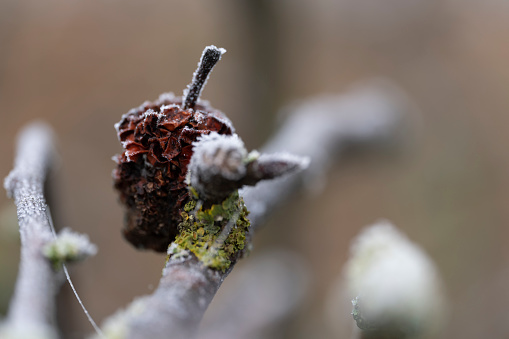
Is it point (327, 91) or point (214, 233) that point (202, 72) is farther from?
point (327, 91)

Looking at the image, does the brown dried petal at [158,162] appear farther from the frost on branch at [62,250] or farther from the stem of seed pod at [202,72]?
the frost on branch at [62,250]

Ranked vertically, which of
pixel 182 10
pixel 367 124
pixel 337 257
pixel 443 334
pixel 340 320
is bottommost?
pixel 340 320

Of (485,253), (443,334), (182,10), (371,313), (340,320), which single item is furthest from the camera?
(182,10)

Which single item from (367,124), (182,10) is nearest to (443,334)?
(367,124)

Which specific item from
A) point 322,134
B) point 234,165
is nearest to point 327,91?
point 322,134

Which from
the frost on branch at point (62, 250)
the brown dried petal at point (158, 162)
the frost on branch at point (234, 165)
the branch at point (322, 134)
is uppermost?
the branch at point (322, 134)

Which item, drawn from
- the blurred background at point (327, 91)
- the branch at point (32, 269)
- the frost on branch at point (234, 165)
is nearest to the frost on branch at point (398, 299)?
the frost on branch at point (234, 165)

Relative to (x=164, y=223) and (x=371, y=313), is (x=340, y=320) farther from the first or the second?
(x=371, y=313)
